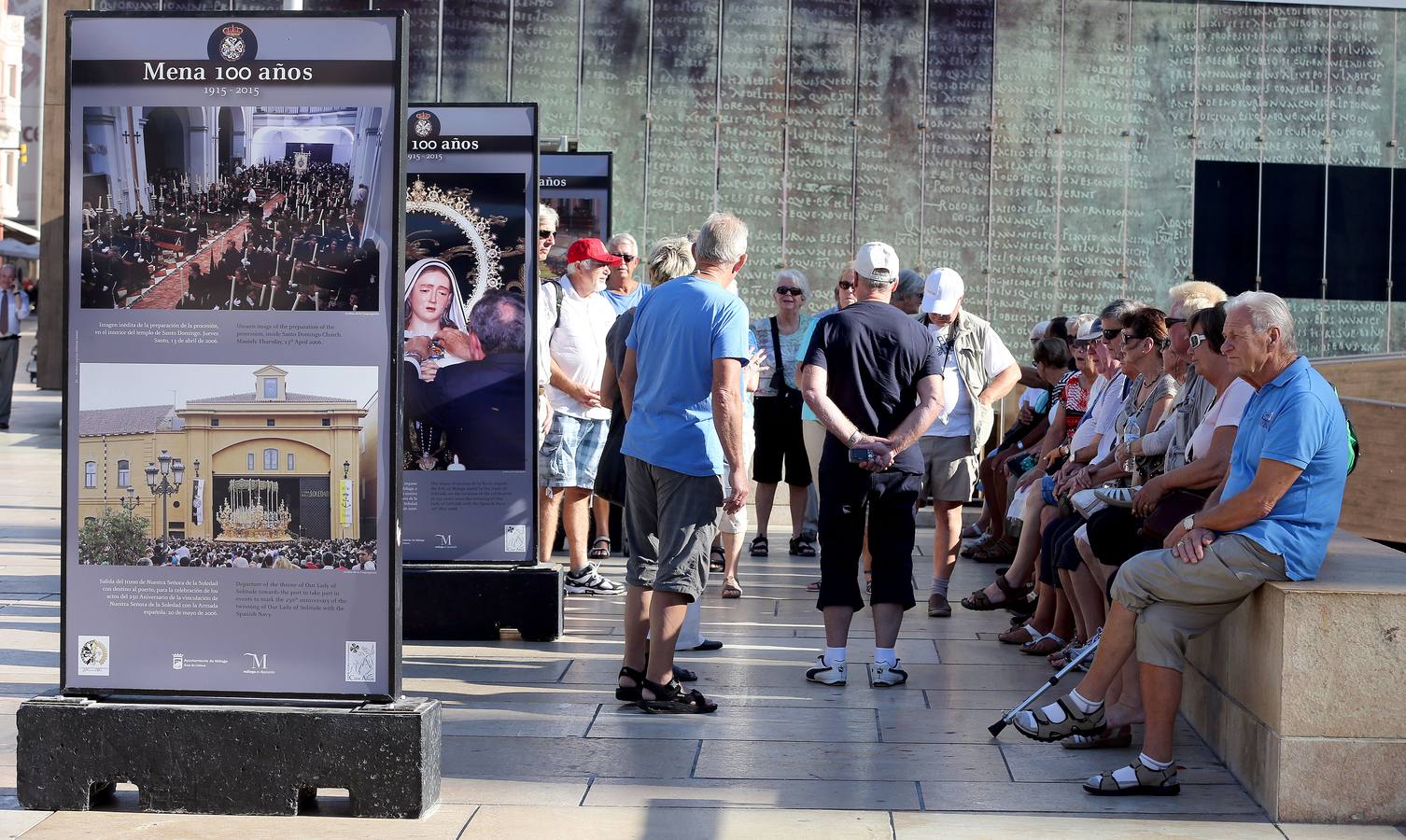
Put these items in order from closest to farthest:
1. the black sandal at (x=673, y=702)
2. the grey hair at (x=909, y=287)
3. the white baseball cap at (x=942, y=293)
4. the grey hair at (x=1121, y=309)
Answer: the black sandal at (x=673, y=702) → the grey hair at (x=1121, y=309) → the white baseball cap at (x=942, y=293) → the grey hair at (x=909, y=287)

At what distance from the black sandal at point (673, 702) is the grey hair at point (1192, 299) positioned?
2.25m

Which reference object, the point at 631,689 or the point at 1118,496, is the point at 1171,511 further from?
the point at 631,689

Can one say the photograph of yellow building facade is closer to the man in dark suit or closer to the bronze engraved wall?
the man in dark suit

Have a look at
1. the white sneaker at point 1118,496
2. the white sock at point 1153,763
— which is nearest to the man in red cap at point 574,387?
the white sneaker at point 1118,496

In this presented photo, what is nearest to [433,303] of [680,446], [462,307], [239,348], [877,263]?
[462,307]

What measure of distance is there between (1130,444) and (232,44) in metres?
3.58

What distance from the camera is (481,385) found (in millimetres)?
7125

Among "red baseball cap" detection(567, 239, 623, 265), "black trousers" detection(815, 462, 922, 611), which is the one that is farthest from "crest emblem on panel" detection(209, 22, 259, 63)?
"red baseball cap" detection(567, 239, 623, 265)

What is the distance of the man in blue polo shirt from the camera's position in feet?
18.9

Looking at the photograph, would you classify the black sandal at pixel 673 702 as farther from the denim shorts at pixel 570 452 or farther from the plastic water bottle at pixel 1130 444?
the denim shorts at pixel 570 452

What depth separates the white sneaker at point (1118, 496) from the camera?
5652mm

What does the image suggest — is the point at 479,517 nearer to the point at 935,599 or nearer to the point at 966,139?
the point at 935,599

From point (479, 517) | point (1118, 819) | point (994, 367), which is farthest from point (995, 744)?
point (994, 367)

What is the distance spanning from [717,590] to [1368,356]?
587 cm
